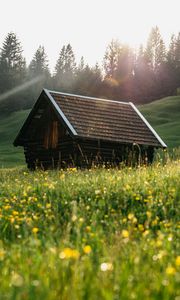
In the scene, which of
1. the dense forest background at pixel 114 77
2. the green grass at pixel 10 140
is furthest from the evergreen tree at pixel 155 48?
the green grass at pixel 10 140

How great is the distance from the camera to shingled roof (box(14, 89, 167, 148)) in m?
26.0

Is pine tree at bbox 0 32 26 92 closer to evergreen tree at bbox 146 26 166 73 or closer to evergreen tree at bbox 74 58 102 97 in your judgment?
evergreen tree at bbox 74 58 102 97

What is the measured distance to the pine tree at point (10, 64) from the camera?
9300 cm

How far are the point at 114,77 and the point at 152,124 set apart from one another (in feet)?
127

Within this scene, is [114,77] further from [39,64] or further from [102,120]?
[102,120]

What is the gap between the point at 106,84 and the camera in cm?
9050

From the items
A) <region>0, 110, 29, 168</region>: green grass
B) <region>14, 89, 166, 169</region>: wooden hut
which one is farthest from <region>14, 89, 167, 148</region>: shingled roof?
<region>0, 110, 29, 168</region>: green grass

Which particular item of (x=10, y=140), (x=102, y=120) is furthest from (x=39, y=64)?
(x=102, y=120)

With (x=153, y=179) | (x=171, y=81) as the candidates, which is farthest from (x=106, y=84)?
(x=153, y=179)

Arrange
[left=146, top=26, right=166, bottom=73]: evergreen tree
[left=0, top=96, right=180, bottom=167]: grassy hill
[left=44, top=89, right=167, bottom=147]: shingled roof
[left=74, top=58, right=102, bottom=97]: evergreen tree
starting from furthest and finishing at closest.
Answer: [left=146, top=26, right=166, bottom=73]: evergreen tree → [left=74, top=58, right=102, bottom=97]: evergreen tree → [left=0, top=96, right=180, bottom=167]: grassy hill → [left=44, top=89, right=167, bottom=147]: shingled roof

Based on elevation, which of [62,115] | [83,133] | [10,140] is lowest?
[10,140]

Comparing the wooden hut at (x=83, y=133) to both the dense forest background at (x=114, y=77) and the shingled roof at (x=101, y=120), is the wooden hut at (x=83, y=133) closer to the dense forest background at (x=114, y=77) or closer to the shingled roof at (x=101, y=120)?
the shingled roof at (x=101, y=120)

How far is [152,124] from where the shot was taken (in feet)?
200

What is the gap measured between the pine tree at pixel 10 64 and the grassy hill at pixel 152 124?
1195 cm
